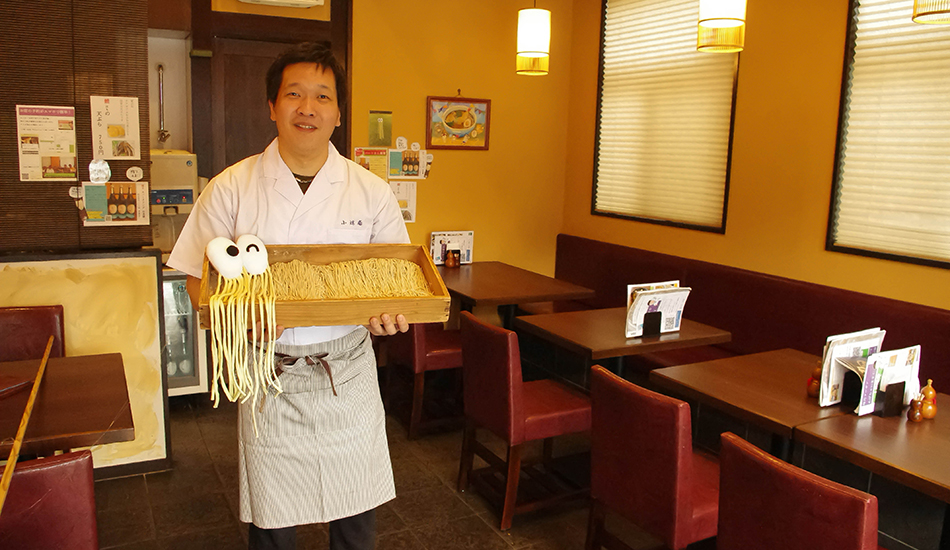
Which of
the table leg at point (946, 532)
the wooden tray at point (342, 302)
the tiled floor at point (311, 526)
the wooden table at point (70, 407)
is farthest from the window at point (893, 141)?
the wooden table at point (70, 407)

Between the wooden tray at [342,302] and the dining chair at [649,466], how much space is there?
796mm

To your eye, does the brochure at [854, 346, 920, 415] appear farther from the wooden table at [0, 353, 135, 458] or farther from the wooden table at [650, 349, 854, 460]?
the wooden table at [0, 353, 135, 458]

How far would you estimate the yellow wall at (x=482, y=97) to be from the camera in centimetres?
515

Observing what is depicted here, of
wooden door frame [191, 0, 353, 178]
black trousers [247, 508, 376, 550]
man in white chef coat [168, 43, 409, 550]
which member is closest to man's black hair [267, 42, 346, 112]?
man in white chef coat [168, 43, 409, 550]

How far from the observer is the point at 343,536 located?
Result: 222cm

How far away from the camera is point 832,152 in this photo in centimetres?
391

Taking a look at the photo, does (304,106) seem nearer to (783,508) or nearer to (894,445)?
(783,508)

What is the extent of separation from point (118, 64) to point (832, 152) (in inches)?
143

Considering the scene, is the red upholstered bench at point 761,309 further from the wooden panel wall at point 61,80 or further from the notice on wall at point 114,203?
the wooden panel wall at point 61,80

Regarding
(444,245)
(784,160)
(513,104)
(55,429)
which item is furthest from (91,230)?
(784,160)

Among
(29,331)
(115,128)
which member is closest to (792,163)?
(115,128)

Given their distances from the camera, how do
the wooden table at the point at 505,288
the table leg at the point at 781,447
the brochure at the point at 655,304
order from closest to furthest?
the table leg at the point at 781,447 → the brochure at the point at 655,304 → the wooden table at the point at 505,288

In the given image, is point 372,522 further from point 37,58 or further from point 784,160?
point 784,160

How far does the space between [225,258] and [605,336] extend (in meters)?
2.02
